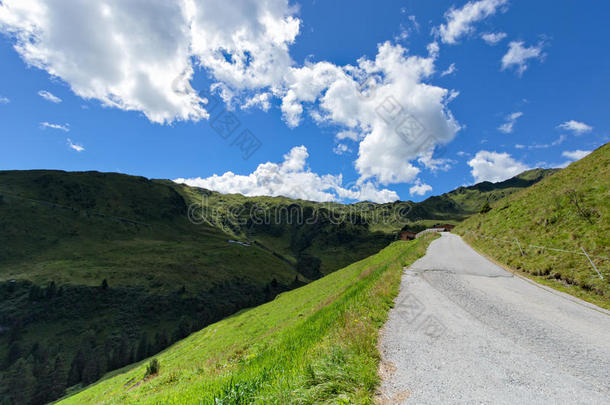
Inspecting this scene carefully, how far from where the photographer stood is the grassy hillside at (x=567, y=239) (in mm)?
13680

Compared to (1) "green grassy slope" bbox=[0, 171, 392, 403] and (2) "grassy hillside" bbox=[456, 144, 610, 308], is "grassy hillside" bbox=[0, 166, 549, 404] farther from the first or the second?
(2) "grassy hillside" bbox=[456, 144, 610, 308]

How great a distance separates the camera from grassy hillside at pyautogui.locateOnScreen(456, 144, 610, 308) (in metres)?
13.7

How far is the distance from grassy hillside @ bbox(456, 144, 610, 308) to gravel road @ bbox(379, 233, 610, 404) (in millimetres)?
2546

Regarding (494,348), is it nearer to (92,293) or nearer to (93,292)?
(92,293)

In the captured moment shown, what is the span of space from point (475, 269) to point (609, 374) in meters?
15.2

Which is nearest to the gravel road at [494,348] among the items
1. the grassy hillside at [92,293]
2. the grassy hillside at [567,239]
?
the grassy hillside at [567,239]

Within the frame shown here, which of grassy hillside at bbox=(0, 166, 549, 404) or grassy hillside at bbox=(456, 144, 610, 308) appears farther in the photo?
grassy hillside at bbox=(0, 166, 549, 404)

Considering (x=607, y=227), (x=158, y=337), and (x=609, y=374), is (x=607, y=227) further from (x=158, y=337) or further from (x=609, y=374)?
(x=158, y=337)

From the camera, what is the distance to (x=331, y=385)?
4.20m

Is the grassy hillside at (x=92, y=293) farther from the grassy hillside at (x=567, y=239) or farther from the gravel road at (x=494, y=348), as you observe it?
the grassy hillside at (x=567, y=239)

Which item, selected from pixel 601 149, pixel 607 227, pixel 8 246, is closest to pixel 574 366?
pixel 607 227

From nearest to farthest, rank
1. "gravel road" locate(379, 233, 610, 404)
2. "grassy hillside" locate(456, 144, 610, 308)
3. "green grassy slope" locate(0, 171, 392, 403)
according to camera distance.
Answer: "gravel road" locate(379, 233, 610, 404)
"grassy hillside" locate(456, 144, 610, 308)
"green grassy slope" locate(0, 171, 392, 403)

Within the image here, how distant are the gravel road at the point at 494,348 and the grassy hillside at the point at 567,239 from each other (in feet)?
8.35

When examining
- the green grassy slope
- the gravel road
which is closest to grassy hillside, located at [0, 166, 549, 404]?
the green grassy slope
